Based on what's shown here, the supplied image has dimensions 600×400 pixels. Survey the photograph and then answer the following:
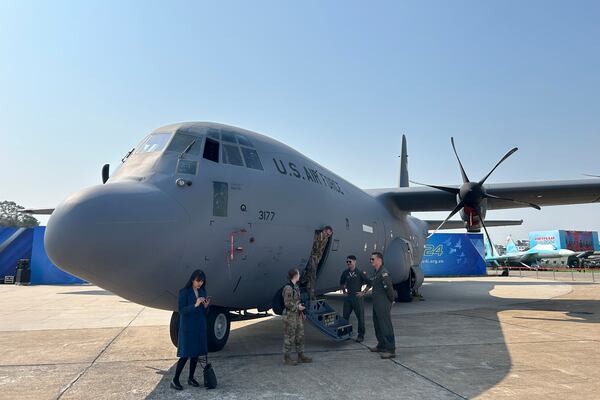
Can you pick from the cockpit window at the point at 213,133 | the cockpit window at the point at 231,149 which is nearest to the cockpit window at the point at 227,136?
the cockpit window at the point at 231,149

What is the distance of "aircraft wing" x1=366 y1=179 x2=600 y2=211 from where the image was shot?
16031mm

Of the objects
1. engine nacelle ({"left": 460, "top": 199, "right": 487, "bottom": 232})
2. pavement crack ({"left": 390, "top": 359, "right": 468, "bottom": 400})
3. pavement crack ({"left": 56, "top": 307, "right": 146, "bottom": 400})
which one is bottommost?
pavement crack ({"left": 56, "top": 307, "right": 146, "bottom": 400})

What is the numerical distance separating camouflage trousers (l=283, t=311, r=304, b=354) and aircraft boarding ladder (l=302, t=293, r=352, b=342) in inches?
42.5

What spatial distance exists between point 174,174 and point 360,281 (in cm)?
506

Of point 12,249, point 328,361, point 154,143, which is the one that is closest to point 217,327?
point 328,361

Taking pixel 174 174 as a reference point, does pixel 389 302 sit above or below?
below

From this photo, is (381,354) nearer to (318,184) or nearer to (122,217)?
(318,184)

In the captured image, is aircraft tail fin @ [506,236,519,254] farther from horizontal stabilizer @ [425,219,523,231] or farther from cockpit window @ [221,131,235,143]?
cockpit window @ [221,131,235,143]

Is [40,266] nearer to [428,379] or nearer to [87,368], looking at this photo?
[87,368]

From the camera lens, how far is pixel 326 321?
8.92m

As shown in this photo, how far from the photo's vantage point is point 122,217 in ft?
19.3

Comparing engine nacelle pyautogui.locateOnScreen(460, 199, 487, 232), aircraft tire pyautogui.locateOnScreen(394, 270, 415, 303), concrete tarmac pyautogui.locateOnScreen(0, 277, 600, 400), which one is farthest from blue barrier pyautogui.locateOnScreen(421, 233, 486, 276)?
concrete tarmac pyautogui.locateOnScreen(0, 277, 600, 400)

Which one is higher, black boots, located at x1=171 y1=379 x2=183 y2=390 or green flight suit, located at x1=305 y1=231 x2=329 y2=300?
green flight suit, located at x1=305 y1=231 x2=329 y2=300

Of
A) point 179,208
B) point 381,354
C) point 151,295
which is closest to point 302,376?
point 381,354
